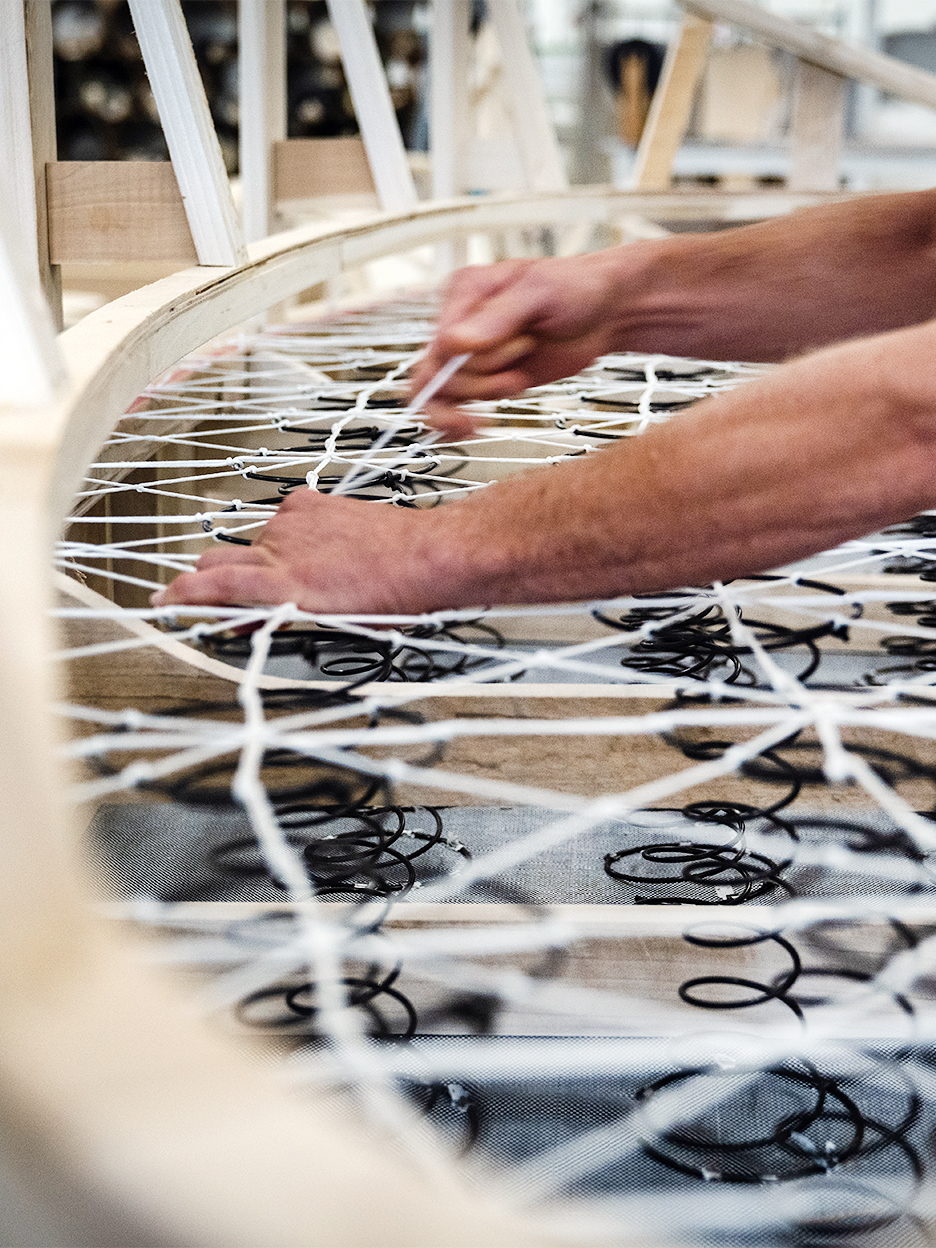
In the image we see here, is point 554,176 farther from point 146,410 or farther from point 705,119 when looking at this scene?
point 705,119

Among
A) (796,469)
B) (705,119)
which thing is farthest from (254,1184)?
(705,119)

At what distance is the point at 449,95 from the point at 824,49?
28.6 inches

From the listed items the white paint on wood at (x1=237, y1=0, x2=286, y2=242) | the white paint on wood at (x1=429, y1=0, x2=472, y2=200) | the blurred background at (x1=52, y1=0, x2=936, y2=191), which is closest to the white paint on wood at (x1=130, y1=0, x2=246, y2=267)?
the white paint on wood at (x1=237, y1=0, x2=286, y2=242)

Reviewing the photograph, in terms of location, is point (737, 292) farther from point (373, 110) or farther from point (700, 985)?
point (373, 110)

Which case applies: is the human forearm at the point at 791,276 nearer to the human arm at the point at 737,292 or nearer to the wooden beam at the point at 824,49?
the human arm at the point at 737,292

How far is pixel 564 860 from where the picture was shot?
1.13 metres

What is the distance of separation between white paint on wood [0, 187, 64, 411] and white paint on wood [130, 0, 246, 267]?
0.56 meters

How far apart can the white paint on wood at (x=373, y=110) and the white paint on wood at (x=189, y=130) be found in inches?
25.4

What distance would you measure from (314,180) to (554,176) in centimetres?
63

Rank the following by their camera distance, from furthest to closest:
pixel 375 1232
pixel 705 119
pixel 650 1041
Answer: pixel 705 119 → pixel 650 1041 → pixel 375 1232

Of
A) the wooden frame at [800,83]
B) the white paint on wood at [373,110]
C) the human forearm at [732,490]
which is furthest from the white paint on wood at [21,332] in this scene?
the wooden frame at [800,83]

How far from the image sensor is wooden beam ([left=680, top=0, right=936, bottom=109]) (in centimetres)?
215

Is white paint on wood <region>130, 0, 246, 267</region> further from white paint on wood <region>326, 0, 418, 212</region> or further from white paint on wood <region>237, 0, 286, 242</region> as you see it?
white paint on wood <region>326, 0, 418, 212</region>

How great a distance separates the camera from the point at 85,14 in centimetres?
346
